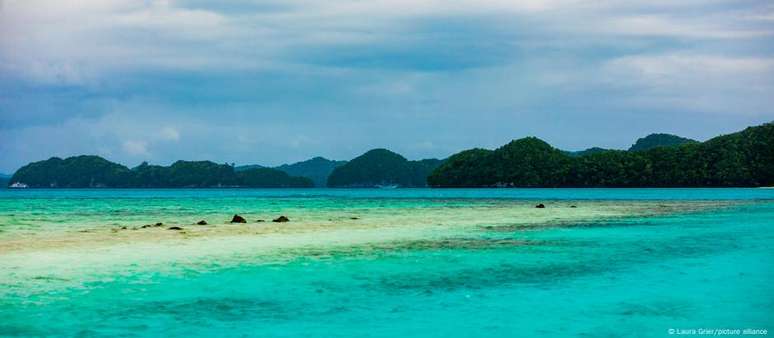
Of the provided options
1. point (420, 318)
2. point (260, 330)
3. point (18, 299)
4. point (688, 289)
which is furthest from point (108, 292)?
point (688, 289)

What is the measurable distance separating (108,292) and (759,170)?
19187cm

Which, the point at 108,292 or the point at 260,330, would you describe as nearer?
the point at 260,330

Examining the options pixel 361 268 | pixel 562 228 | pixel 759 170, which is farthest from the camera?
pixel 759 170

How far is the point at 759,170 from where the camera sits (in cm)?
18462

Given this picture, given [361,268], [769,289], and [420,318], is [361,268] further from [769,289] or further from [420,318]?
[769,289]

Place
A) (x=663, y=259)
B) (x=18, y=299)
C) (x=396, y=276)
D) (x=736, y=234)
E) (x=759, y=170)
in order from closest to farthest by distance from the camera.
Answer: (x=18, y=299) → (x=396, y=276) → (x=663, y=259) → (x=736, y=234) → (x=759, y=170)

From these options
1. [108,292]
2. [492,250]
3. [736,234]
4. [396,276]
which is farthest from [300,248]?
[736,234]

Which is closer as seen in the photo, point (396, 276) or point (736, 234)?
point (396, 276)

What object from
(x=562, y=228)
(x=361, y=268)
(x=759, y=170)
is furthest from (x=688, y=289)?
(x=759, y=170)

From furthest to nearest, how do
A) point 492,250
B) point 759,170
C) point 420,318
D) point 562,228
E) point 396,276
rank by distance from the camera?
point 759,170, point 562,228, point 492,250, point 396,276, point 420,318

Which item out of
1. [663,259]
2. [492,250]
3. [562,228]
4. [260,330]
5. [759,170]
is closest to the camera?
[260,330]

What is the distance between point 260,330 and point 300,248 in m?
15.1

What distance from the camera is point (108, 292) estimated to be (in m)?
17.7

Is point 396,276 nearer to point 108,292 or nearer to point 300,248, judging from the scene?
point 108,292
